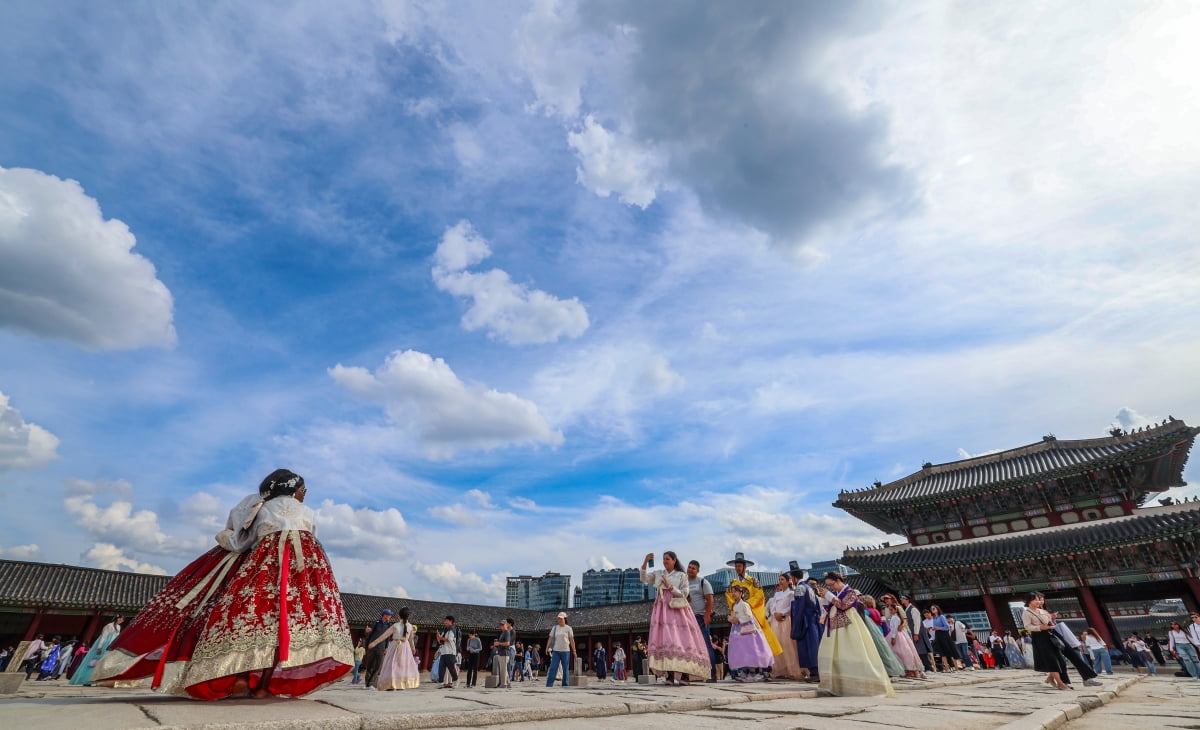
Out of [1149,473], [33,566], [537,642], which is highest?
[1149,473]

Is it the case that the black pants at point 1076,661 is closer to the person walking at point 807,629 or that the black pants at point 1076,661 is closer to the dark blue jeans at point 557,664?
the person walking at point 807,629

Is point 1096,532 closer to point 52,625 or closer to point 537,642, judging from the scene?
point 537,642

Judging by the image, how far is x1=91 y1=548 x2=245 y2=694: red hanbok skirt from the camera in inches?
138

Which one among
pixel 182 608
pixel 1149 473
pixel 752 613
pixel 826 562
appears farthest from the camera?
pixel 826 562

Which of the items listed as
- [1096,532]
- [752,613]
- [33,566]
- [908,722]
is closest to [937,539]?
[1096,532]

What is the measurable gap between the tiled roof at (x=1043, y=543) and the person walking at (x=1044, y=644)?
1456 cm

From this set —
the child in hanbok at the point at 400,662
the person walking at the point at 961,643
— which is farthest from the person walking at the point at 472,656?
the person walking at the point at 961,643

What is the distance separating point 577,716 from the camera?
127 inches

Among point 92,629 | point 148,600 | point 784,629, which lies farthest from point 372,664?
point 92,629

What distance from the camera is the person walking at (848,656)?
5566 mm

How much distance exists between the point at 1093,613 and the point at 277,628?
24.2m

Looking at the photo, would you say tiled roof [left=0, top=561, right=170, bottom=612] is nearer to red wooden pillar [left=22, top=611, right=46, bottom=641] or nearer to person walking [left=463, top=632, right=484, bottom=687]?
red wooden pillar [left=22, top=611, right=46, bottom=641]

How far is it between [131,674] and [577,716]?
2.94 m

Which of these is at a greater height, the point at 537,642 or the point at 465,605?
the point at 465,605
